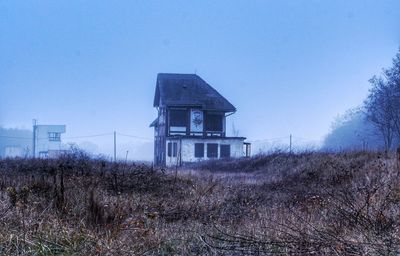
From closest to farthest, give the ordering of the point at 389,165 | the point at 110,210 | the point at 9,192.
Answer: the point at 110,210
the point at 9,192
the point at 389,165

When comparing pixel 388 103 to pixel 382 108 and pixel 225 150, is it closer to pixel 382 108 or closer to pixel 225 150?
Answer: pixel 382 108

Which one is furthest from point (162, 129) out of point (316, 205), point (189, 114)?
point (316, 205)

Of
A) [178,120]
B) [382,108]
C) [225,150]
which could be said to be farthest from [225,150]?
[382,108]

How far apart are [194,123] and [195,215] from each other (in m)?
25.4

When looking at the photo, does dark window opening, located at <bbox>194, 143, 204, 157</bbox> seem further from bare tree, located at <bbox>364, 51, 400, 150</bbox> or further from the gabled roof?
Result: bare tree, located at <bbox>364, 51, 400, 150</bbox>

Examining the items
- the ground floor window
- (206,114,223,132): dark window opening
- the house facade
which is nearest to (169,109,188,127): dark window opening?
(206,114,223,132): dark window opening

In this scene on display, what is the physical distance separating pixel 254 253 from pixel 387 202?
3.67 m

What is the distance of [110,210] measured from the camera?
6.14 meters

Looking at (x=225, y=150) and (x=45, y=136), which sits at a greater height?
(x=45, y=136)

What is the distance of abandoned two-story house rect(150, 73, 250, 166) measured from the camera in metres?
32.5

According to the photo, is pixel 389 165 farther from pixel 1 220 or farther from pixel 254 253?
pixel 1 220

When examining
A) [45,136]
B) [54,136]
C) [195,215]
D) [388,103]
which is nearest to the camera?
[195,215]

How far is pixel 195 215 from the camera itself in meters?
7.69

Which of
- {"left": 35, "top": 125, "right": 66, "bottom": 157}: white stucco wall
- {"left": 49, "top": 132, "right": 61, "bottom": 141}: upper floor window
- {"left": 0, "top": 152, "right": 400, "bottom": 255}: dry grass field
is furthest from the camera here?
{"left": 35, "top": 125, "right": 66, "bottom": 157}: white stucco wall
